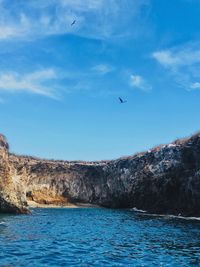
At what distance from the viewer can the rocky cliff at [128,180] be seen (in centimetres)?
7762

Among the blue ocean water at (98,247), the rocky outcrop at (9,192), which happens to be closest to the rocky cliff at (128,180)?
the rocky outcrop at (9,192)

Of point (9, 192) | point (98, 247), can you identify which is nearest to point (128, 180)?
point (9, 192)

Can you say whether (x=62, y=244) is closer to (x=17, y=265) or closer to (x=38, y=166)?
(x=17, y=265)

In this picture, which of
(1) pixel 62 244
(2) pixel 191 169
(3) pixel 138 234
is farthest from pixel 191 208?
(1) pixel 62 244

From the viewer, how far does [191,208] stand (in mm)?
73562

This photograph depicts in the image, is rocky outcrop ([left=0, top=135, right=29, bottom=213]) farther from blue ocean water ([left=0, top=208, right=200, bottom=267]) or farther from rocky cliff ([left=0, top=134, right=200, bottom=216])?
blue ocean water ([left=0, top=208, right=200, bottom=267])

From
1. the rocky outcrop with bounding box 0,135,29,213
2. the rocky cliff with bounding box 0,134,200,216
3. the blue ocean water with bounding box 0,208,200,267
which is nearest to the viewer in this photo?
the blue ocean water with bounding box 0,208,200,267

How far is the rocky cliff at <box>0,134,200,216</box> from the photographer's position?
3056 inches

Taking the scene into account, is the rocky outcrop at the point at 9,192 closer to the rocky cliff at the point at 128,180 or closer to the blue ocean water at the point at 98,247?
the rocky cliff at the point at 128,180

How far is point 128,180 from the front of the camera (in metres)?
103

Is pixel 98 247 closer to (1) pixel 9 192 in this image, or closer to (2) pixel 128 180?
(1) pixel 9 192

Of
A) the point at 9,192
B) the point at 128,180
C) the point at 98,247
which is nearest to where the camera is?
the point at 98,247

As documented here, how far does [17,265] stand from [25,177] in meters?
91.0

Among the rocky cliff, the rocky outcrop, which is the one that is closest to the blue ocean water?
the rocky outcrop
